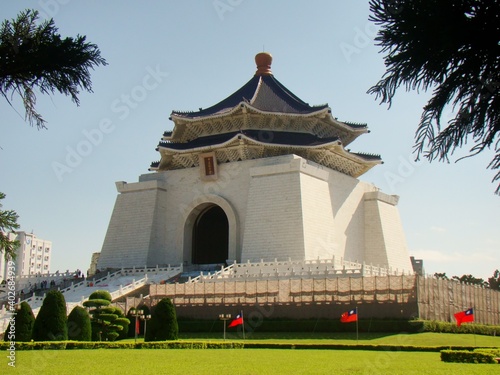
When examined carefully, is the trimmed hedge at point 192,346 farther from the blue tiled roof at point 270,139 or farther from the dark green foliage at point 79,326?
the blue tiled roof at point 270,139

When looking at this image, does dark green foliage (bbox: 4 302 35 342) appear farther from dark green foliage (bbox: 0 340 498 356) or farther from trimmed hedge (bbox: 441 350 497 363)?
trimmed hedge (bbox: 441 350 497 363)

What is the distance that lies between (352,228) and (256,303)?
14.9 m

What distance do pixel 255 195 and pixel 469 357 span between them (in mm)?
21938

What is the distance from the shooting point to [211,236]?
3747cm

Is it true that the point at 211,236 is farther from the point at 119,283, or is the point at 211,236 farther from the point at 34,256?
the point at 34,256

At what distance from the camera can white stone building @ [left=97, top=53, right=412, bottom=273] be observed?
32.4 meters

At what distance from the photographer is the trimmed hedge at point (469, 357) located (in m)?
11.6

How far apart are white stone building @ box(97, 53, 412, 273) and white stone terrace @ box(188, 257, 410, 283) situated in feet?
9.62

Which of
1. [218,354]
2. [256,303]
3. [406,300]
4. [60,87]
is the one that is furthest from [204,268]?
[60,87]

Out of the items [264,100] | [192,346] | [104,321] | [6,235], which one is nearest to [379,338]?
[192,346]

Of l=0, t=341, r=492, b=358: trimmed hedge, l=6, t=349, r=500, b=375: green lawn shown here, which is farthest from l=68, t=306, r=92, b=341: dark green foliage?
l=6, t=349, r=500, b=375: green lawn

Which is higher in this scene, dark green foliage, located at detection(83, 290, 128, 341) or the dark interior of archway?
the dark interior of archway

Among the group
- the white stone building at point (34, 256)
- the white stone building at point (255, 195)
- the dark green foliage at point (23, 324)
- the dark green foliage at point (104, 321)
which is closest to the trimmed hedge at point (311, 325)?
the dark green foliage at point (104, 321)

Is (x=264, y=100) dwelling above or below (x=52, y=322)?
above
